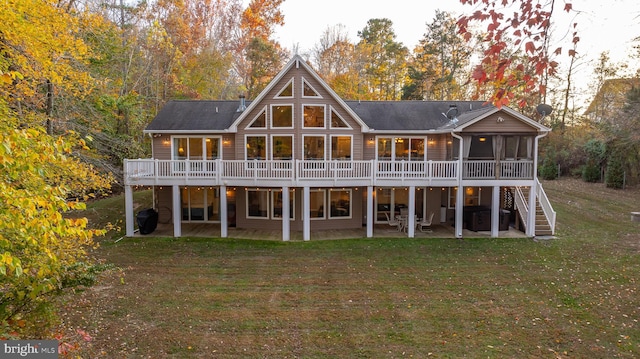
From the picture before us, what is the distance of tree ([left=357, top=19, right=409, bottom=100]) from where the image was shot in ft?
107

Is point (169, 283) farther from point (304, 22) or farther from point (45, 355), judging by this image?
point (304, 22)

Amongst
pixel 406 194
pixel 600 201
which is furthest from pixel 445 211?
pixel 600 201

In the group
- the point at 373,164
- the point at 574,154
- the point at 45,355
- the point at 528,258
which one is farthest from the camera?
the point at 574,154

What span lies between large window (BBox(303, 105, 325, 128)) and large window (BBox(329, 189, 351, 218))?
334 cm

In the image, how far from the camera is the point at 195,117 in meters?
17.9

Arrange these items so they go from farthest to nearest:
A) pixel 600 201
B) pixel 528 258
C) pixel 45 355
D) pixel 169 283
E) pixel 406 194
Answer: pixel 600 201, pixel 406 194, pixel 528 258, pixel 169 283, pixel 45 355

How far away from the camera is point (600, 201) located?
2202 centimetres

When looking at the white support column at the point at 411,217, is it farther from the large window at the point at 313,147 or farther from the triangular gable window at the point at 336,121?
the large window at the point at 313,147

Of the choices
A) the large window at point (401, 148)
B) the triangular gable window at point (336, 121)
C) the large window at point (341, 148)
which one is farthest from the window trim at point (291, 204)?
the large window at point (401, 148)

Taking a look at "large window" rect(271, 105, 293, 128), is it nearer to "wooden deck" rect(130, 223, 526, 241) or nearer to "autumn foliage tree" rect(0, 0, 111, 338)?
"wooden deck" rect(130, 223, 526, 241)

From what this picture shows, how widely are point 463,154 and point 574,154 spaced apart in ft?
67.2

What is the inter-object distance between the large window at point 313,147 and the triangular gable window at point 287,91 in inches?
81.0

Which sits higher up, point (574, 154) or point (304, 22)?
point (304, 22)

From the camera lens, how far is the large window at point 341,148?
16781 mm
